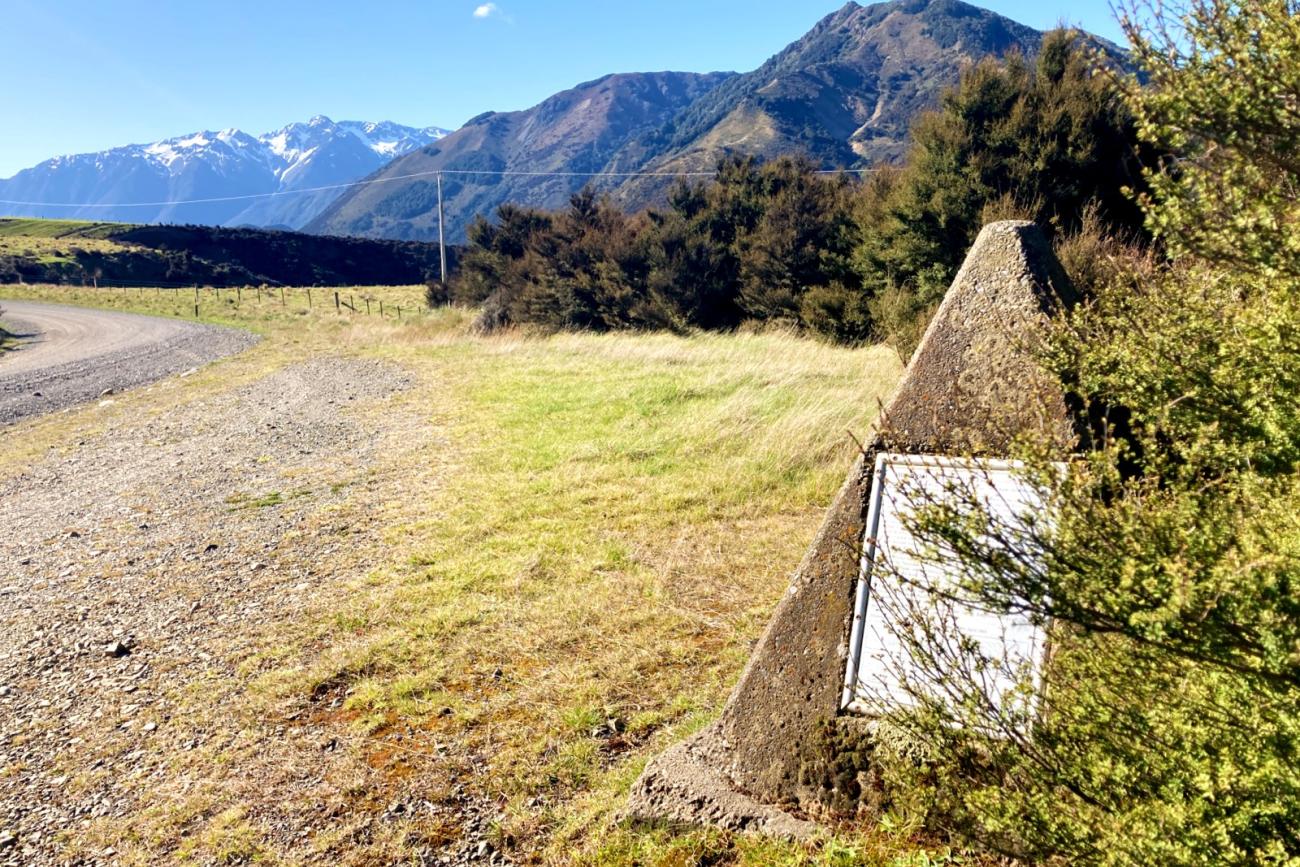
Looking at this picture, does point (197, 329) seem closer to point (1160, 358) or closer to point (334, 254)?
point (1160, 358)

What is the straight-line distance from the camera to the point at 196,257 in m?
71.8

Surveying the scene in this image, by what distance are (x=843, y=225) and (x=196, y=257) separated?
71.5 m

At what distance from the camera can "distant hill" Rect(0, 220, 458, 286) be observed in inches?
2442

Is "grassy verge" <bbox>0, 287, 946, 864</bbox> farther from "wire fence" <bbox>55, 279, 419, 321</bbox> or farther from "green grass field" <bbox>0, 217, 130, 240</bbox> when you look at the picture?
"green grass field" <bbox>0, 217, 130, 240</bbox>

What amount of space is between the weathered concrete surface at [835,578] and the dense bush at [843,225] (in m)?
6.56

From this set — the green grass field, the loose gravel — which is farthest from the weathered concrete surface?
the green grass field

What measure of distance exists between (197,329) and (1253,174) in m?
34.5

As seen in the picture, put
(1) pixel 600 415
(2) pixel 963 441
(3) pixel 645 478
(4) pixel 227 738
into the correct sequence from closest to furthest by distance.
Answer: (2) pixel 963 441 → (4) pixel 227 738 → (3) pixel 645 478 → (1) pixel 600 415

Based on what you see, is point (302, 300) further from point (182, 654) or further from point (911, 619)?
point (911, 619)

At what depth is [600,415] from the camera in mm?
10602

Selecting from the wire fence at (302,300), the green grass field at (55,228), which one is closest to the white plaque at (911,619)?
the wire fence at (302,300)

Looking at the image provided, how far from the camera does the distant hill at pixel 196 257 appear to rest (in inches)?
2442

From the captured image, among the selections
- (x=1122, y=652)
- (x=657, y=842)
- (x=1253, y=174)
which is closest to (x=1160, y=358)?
(x=1253, y=174)

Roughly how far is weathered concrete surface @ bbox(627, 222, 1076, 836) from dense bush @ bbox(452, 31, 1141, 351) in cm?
656
